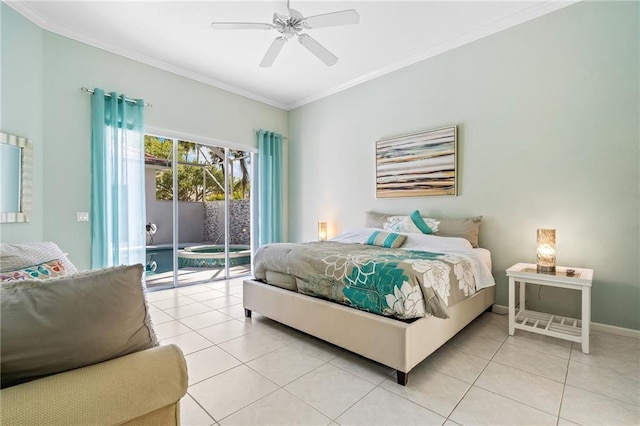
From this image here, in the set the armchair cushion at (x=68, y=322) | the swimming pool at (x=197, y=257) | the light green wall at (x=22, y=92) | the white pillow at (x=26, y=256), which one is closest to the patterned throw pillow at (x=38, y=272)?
the white pillow at (x=26, y=256)

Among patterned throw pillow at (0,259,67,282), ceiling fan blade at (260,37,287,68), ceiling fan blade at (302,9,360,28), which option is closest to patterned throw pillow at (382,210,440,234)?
ceiling fan blade at (302,9,360,28)

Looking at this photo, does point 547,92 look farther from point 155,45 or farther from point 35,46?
point 35,46

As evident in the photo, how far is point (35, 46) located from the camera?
3043 mm

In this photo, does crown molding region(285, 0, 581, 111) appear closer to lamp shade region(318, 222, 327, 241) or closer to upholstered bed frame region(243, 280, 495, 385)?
lamp shade region(318, 222, 327, 241)

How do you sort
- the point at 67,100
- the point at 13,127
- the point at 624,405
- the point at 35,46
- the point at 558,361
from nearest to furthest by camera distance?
the point at 624,405
the point at 558,361
the point at 13,127
the point at 35,46
the point at 67,100

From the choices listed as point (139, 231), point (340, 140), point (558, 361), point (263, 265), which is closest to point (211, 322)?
point (263, 265)

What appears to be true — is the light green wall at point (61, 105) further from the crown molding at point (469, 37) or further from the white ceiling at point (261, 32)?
the crown molding at point (469, 37)

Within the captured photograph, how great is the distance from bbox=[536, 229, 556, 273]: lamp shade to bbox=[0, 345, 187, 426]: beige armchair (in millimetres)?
2887

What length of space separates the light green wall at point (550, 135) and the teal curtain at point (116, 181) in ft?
11.0

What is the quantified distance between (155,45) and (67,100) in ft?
3.85

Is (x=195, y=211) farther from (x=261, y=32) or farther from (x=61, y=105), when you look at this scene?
(x=261, y=32)

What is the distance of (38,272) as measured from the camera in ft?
6.45

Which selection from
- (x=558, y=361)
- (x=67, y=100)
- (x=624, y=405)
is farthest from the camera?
(x=67, y=100)

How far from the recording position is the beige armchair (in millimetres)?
750
